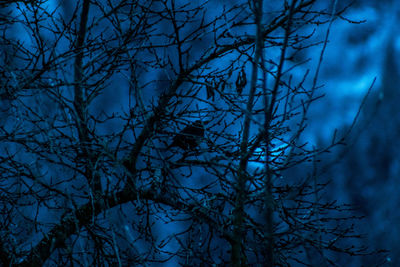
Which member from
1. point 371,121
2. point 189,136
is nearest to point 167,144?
point 189,136

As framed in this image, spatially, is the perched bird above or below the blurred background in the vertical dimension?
below

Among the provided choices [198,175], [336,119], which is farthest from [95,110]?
[336,119]

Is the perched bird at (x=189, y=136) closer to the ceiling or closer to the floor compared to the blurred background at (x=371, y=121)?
closer to the floor

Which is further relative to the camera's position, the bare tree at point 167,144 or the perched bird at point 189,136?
the perched bird at point 189,136

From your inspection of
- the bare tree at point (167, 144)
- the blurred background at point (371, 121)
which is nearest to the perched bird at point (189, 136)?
the bare tree at point (167, 144)

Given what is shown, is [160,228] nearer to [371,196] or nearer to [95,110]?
[95,110]

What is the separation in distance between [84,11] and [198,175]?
3503mm

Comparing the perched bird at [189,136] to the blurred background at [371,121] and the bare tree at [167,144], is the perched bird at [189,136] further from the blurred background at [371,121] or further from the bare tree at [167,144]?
the blurred background at [371,121]

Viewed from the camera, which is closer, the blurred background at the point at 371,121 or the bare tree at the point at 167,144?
the bare tree at the point at 167,144

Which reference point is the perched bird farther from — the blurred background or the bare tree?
the blurred background

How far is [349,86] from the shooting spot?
6957 mm

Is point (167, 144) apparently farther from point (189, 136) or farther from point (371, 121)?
point (371, 121)

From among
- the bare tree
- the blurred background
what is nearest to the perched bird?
the bare tree

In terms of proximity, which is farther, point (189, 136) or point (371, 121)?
point (371, 121)
